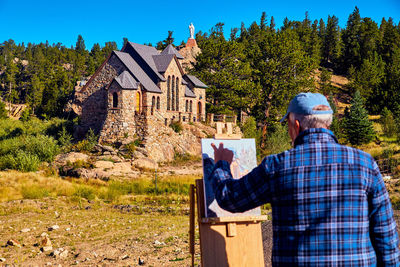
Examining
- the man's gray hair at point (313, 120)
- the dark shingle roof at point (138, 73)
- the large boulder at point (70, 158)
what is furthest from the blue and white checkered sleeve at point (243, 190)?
the dark shingle roof at point (138, 73)

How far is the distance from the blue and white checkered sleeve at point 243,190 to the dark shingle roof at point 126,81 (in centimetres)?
2965

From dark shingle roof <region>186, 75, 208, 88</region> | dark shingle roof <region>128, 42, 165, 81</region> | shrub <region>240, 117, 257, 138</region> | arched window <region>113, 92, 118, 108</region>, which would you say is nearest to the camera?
arched window <region>113, 92, 118, 108</region>

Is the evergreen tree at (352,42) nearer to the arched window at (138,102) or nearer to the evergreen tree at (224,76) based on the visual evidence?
the evergreen tree at (224,76)

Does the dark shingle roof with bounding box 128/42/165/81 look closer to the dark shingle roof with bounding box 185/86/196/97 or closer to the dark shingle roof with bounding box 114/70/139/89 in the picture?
the dark shingle roof with bounding box 114/70/139/89

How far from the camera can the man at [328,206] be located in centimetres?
266

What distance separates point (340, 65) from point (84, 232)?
87.3 meters

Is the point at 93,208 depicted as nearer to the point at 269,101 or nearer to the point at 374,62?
the point at 269,101

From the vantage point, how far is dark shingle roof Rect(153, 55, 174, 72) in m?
36.4

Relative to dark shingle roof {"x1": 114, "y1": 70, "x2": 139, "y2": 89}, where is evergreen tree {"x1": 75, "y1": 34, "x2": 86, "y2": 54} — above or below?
above

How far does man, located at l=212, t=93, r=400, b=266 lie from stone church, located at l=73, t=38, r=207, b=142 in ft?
95.7

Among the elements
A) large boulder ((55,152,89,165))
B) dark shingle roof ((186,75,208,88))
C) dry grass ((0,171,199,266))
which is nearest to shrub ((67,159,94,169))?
large boulder ((55,152,89,165))

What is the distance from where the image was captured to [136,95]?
1289 inches

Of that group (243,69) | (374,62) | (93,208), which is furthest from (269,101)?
(374,62)

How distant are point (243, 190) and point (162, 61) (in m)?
35.4
